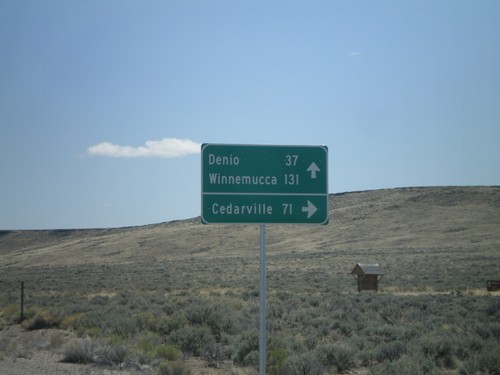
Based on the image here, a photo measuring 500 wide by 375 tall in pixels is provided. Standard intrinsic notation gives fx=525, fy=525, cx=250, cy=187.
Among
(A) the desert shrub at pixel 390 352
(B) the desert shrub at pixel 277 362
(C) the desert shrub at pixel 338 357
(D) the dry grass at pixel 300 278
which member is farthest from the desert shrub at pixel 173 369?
(A) the desert shrub at pixel 390 352

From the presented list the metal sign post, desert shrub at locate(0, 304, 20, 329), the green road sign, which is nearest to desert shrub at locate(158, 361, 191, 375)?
the metal sign post

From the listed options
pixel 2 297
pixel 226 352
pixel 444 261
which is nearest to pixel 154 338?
pixel 226 352

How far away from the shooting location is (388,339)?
43.8 feet

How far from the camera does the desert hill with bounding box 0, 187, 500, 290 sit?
54.4 meters

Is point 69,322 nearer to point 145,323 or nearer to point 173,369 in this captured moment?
point 145,323

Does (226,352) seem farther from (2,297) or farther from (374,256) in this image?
(374,256)

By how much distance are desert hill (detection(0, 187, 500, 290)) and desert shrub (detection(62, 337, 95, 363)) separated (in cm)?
3039

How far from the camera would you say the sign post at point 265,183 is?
21.0 feet

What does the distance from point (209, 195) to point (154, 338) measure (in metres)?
8.18

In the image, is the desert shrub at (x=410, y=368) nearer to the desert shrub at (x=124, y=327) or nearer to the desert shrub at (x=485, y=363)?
the desert shrub at (x=485, y=363)

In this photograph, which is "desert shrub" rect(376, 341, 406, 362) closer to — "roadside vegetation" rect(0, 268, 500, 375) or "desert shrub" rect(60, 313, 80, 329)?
"roadside vegetation" rect(0, 268, 500, 375)

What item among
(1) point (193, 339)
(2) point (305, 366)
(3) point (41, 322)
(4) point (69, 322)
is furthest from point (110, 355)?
(3) point (41, 322)

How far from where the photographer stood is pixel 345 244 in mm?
80250

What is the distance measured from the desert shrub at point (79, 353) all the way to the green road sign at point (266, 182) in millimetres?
6783
